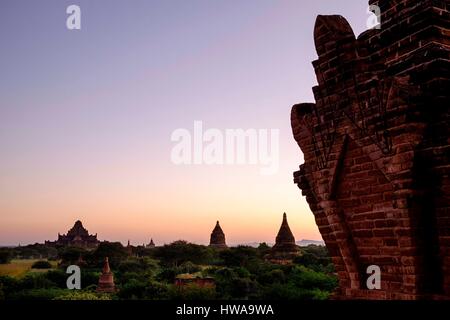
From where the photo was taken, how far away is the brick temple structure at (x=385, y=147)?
3.12 metres

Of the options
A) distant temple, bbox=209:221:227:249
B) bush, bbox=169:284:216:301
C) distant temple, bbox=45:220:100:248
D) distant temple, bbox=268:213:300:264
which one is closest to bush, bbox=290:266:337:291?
bush, bbox=169:284:216:301

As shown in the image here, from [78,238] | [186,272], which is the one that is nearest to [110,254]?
[186,272]

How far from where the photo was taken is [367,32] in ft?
12.7

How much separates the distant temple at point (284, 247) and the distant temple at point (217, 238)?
30.0m

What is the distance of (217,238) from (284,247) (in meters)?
33.8

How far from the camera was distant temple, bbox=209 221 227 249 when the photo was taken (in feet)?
343

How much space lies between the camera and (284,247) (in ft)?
243

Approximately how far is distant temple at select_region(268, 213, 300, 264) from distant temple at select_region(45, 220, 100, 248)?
3024 inches

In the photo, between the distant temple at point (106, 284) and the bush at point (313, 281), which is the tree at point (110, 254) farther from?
the bush at point (313, 281)

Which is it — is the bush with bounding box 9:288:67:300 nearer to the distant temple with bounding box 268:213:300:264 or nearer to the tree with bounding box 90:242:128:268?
the tree with bounding box 90:242:128:268

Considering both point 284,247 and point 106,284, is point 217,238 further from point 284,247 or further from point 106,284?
point 106,284

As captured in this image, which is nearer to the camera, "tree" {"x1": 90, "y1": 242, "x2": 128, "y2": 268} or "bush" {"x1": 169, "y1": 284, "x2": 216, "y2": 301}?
"bush" {"x1": 169, "y1": 284, "x2": 216, "y2": 301}
